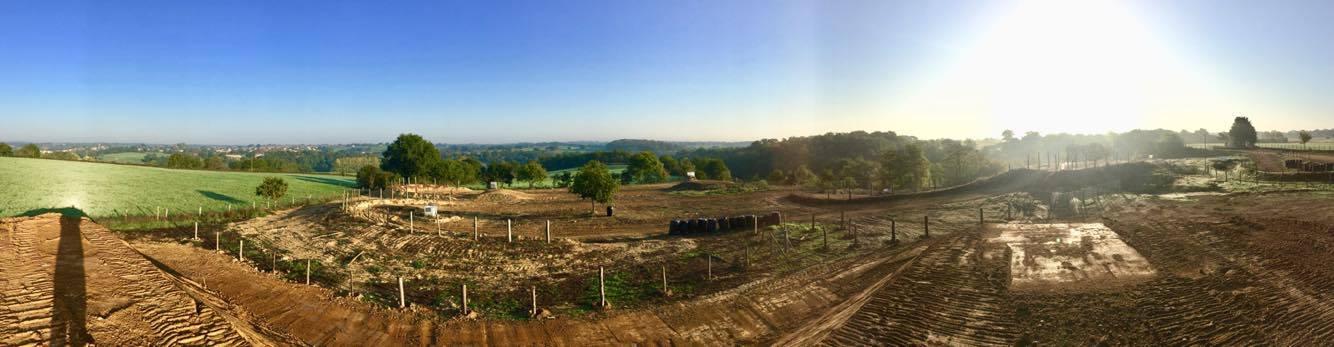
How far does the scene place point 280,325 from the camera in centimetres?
1361

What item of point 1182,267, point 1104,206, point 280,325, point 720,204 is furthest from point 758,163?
point 280,325

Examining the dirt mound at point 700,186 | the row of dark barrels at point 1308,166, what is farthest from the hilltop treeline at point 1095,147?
the dirt mound at point 700,186

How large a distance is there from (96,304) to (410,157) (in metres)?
49.5

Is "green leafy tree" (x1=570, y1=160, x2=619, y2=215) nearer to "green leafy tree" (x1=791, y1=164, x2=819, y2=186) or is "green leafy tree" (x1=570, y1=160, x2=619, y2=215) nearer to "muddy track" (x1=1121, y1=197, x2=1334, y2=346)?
"muddy track" (x1=1121, y1=197, x2=1334, y2=346)

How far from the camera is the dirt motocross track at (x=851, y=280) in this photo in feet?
42.7

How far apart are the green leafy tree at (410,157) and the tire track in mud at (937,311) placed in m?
51.2

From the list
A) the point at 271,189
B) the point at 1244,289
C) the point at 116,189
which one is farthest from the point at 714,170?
the point at 1244,289

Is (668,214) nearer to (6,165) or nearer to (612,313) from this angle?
(612,313)

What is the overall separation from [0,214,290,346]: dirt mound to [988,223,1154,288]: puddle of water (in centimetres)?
2013

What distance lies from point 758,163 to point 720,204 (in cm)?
8053

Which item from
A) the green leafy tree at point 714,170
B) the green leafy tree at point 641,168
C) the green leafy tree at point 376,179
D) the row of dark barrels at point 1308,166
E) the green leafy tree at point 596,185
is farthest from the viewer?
the green leafy tree at point 714,170

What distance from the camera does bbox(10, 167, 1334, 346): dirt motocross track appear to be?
13008mm

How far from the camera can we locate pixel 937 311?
14070 millimetres

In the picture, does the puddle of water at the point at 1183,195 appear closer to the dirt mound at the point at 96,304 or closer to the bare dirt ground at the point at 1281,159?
the bare dirt ground at the point at 1281,159
